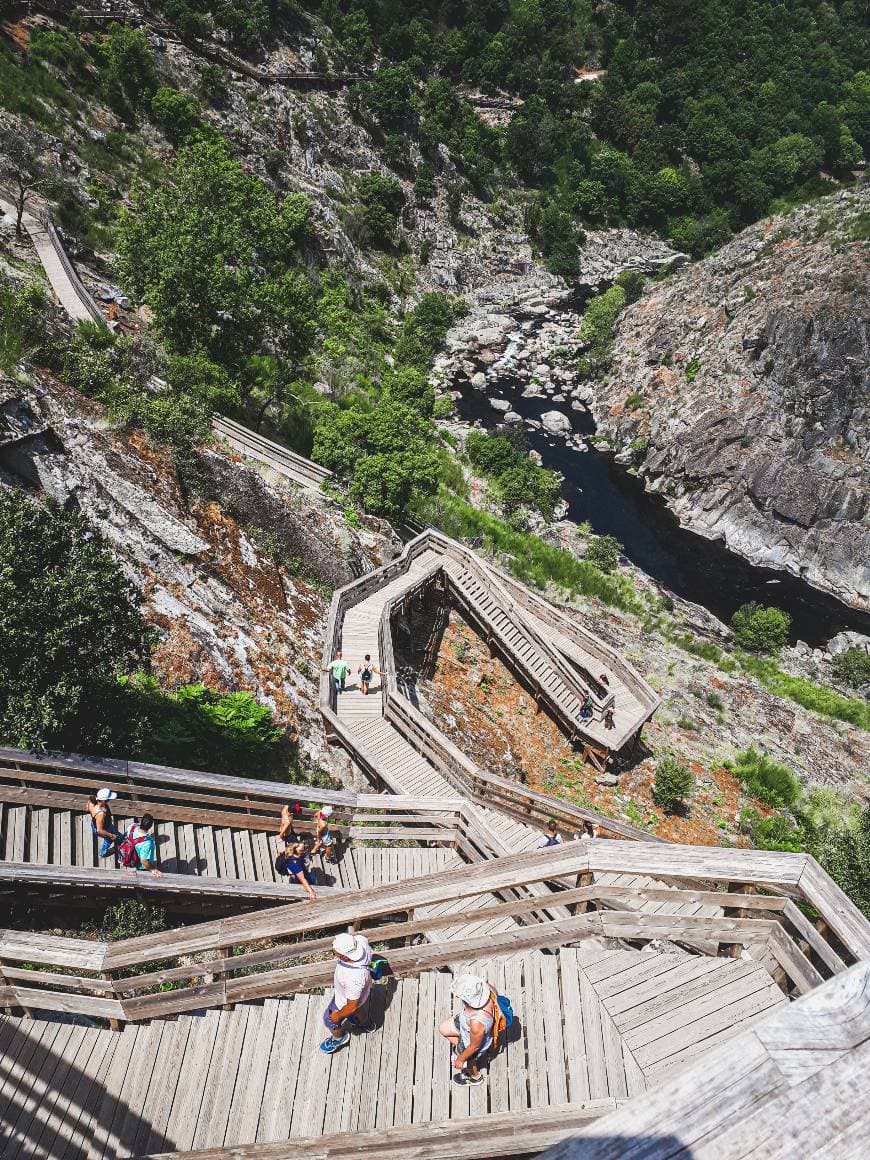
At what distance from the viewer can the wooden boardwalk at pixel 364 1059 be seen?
575cm

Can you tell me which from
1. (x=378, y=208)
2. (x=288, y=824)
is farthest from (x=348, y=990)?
(x=378, y=208)

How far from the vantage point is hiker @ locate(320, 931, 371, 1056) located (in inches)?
260

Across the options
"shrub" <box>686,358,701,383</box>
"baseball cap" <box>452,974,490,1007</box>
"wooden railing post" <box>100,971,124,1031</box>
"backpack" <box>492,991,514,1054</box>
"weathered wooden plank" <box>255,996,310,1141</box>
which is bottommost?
"wooden railing post" <box>100,971,124,1031</box>

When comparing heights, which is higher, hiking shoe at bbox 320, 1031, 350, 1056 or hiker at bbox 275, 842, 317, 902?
hiking shoe at bbox 320, 1031, 350, 1056

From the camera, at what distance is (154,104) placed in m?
51.0

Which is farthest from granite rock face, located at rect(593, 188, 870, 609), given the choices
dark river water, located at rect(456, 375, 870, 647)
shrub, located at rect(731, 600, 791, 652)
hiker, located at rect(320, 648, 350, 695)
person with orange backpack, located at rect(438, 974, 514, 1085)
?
person with orange backpack, located at rect(438, 974, 514, 1085)

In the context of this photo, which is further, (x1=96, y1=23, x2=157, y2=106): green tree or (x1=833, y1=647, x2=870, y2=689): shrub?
(x1=96, y1=23, x2=157, y2=106): green tree

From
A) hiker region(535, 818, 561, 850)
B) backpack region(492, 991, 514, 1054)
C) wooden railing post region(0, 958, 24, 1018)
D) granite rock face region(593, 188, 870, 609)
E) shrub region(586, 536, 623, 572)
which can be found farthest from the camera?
granite rock face region(593, 188, 870, 609)

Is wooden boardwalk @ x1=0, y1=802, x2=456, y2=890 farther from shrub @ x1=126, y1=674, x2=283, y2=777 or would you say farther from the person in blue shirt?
shrub @ x1=126, y1=674, x2=283, y2=777

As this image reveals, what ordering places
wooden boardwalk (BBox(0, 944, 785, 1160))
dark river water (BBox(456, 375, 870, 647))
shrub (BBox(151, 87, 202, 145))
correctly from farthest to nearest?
shrub (BBox(151, 87, 202, 145)) → dark river water (BBox(456, 375, 870, 647)) → wooden boardwalk (BBox(0, 944, 785, 1160))

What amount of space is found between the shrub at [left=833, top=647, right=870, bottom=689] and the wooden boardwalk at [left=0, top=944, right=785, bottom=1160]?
41.3 meters

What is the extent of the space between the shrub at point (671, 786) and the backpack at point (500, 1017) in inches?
724

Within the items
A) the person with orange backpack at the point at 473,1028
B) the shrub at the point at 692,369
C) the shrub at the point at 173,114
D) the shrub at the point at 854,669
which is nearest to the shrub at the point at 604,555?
the shrub at the point at 854,669

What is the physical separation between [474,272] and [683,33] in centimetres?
7538
